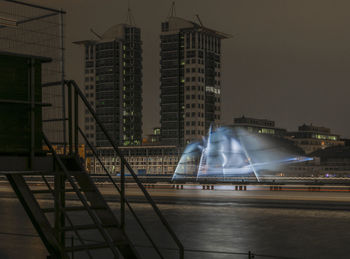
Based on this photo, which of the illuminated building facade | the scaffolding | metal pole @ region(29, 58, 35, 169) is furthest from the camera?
the illuminated building facade

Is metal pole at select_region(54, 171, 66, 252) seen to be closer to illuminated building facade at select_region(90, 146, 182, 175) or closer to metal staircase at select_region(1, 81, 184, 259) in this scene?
metal staircase at select_region(1, 81, 184, 259)

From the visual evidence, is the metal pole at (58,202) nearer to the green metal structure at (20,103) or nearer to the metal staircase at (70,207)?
the metal staircase at (70,207)

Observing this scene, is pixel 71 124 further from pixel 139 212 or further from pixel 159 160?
pixel 159 160

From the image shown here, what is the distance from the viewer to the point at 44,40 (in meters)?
10.0

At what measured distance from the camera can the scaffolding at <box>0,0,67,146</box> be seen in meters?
9.90

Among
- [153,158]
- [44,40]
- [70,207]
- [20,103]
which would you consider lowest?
[153,158]

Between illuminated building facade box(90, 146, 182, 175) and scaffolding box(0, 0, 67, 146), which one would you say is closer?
scaffolding box(0, 0, 67, 146)

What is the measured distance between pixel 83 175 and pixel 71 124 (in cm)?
103

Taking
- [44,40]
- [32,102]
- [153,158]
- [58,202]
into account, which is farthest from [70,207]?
[153,158]

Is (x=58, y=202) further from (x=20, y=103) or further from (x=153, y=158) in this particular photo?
(x=153, y=158)

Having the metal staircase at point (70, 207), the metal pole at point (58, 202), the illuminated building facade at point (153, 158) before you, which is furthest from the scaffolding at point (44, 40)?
the illuminated building facade at point (153, 158)

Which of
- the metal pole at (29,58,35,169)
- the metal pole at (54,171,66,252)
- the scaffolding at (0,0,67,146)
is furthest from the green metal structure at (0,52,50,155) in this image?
the metal pole at (54,171,66,252)

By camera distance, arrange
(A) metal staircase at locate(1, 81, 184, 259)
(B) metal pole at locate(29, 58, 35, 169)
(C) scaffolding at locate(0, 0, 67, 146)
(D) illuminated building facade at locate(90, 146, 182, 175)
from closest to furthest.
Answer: (A) metal staircase at locate(1, 81, 184, 259), (B) metal pole at locate(29, 58, 35, 169), (C) scaffolding at locate(0, 0, 67, 146), (D) illuminated building facade at locate(90, 146, 182, 175)

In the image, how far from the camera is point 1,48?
992 centimetres
